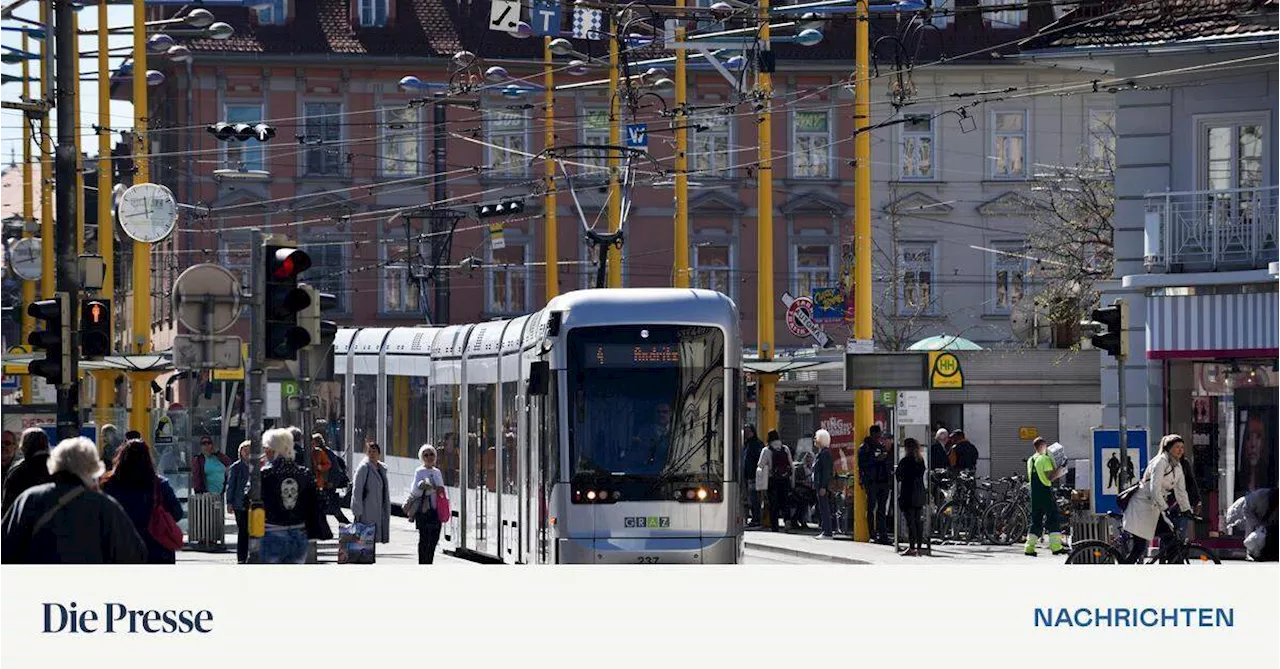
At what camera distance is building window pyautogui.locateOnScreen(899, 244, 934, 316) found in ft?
216

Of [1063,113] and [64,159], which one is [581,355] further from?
[1063,113]

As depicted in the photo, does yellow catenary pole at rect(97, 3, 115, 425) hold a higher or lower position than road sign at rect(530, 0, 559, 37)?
lower

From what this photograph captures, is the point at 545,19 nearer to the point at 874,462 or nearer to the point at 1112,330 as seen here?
the point at 874,462

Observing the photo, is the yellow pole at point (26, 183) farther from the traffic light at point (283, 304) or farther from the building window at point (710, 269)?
the traffic light at point (283, 304)

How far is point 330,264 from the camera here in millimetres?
67750

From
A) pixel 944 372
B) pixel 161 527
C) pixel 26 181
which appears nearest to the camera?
pixel 161 527

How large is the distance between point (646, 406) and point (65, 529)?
36.9 ft

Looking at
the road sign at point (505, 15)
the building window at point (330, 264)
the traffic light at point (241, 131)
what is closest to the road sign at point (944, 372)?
the traffic light at point (241, 131)

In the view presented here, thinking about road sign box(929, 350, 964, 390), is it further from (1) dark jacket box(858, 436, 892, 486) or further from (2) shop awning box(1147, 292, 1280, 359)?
(2) shop awning box(1147, 292, 1280, 359)

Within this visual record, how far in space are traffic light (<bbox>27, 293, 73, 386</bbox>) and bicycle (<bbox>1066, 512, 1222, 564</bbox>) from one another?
9.96 m

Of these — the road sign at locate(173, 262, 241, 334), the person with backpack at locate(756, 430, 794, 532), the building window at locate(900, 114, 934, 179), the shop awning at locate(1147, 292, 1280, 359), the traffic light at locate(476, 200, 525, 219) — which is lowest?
the person with backpack at locate(756, 430, 794, 532)

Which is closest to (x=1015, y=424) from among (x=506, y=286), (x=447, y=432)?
(x=506, y=286)

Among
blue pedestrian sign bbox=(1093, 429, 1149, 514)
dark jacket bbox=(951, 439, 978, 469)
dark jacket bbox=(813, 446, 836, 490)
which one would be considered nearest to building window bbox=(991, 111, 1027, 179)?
dark jacket bbox=(951, 439, 978, 469)

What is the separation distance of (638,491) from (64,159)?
8.01 m
